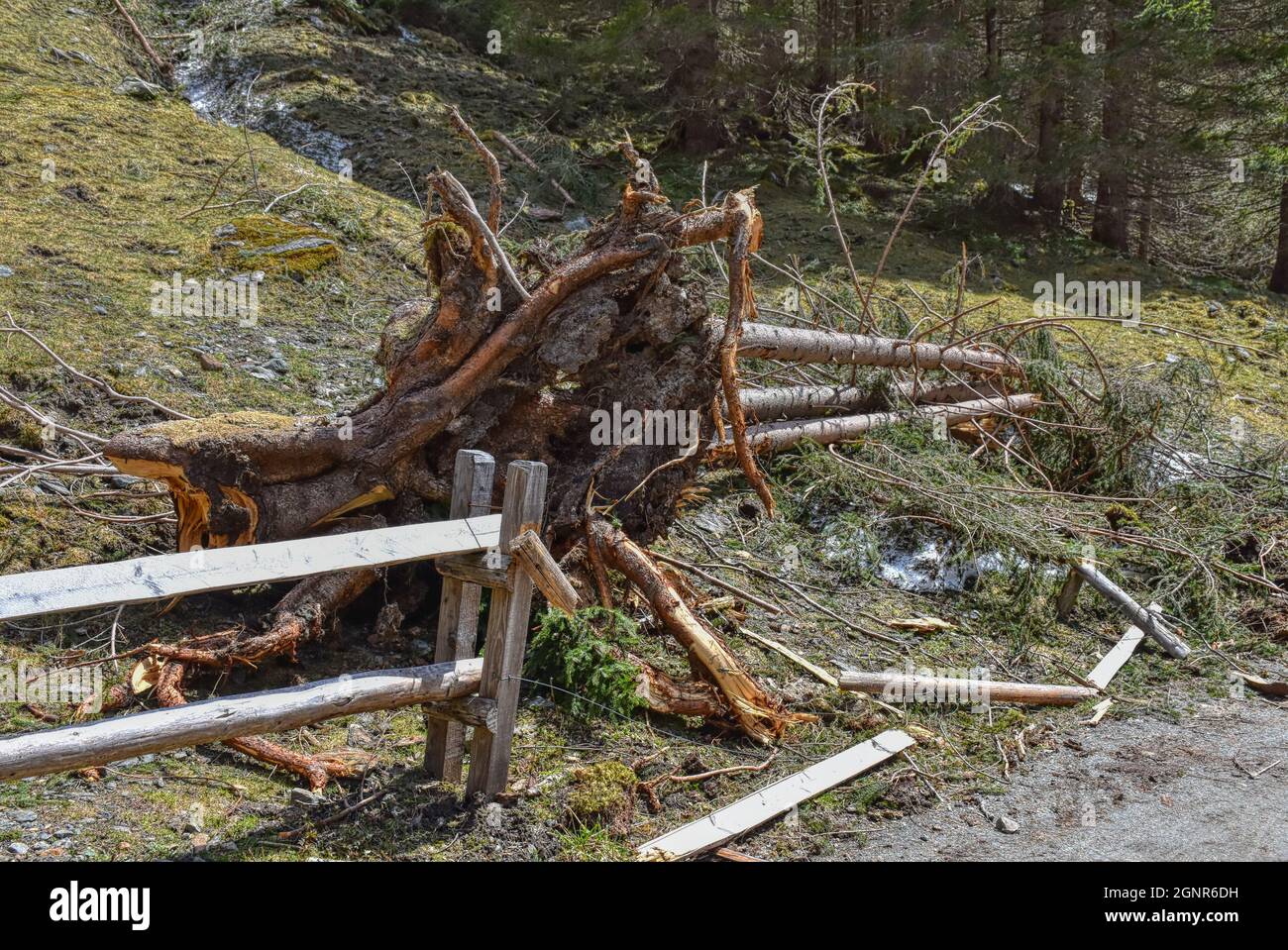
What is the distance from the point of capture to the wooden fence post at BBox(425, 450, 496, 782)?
3830 millimetres

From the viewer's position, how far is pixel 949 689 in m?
4.97

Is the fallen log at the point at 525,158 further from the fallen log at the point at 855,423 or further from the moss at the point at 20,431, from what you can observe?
the moss at the point at 20,431

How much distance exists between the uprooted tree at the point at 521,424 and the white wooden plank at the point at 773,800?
1.23ft

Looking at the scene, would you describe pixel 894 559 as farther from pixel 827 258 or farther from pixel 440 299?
pixel 827 258

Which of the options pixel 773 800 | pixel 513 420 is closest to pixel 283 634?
pixel 513 420

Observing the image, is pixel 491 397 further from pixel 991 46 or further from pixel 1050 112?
pixel 991 46

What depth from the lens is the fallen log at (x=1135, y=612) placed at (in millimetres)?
5699

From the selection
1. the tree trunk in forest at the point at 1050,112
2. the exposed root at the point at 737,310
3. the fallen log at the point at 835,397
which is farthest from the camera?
the tree trunk in forest at the point at 1050,112

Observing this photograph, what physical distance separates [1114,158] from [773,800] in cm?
1113

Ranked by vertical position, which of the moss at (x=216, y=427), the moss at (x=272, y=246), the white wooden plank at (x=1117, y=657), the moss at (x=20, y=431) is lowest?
the white wooden plank at (x=1117, y=657)

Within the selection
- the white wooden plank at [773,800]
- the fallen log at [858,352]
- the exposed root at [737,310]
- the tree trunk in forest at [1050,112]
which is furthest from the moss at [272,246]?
the tree trunk in forest at [1050,112]

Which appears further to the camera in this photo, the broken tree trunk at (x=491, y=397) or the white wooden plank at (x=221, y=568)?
the broken tree trunk at (x=491, y=397)

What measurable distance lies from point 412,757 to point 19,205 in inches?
263

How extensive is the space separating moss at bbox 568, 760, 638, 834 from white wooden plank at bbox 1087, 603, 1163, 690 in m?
2.69
